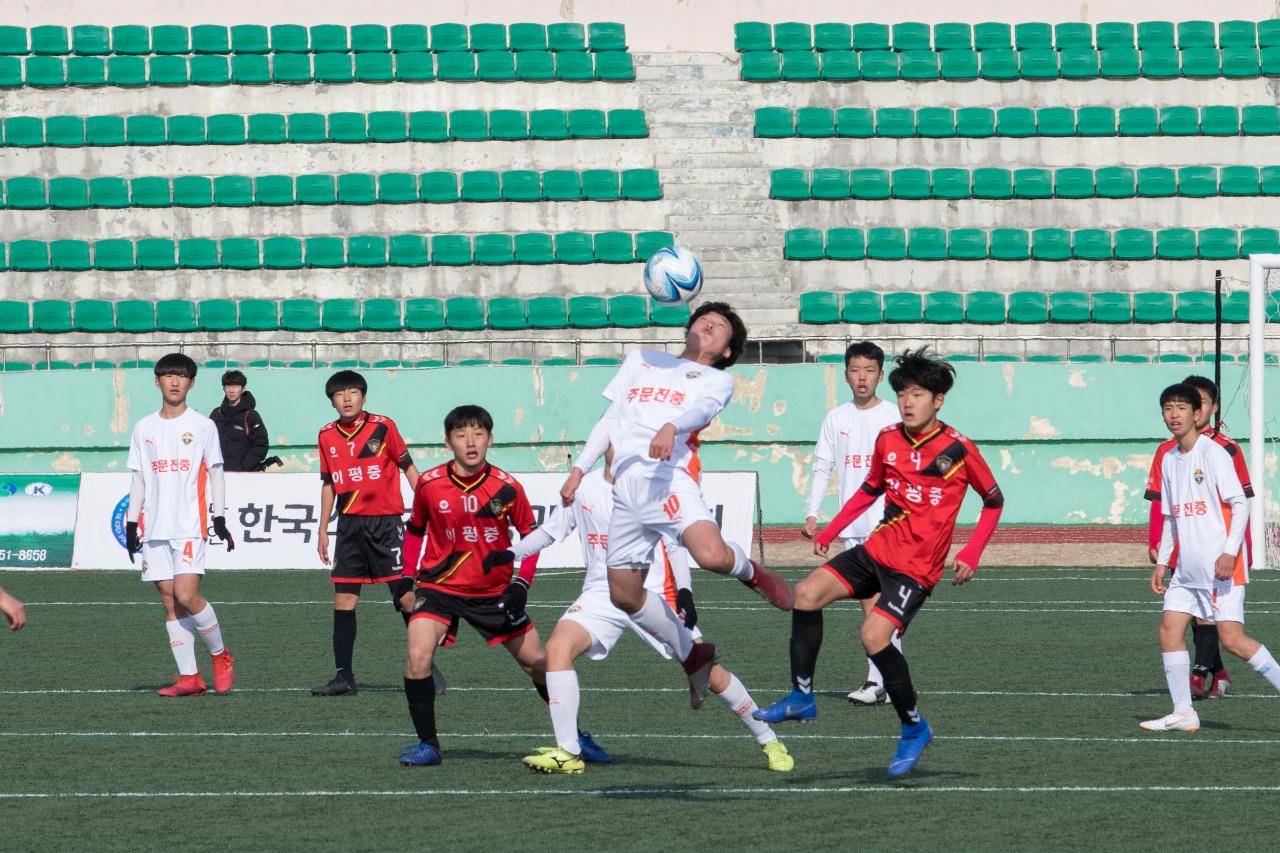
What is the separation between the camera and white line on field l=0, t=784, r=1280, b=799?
712 centimetres

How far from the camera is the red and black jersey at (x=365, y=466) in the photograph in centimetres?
Answer: 1101

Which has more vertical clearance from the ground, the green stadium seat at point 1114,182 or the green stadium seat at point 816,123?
the green stadium seat at point 816,123

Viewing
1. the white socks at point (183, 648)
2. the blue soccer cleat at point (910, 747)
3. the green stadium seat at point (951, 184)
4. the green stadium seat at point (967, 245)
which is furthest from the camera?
the green stadium seat at point (951, 184)

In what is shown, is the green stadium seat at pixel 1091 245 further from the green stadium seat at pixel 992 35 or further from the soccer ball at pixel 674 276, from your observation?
the soccer ball at pixel 674 276

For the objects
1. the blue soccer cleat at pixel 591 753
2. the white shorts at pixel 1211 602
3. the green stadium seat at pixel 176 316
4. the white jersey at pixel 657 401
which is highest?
the green stadium seat at pixel 176 316

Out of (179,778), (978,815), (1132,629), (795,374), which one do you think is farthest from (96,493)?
(978,815)

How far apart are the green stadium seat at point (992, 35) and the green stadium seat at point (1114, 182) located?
2852mm

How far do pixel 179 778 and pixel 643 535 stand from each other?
7.20ft

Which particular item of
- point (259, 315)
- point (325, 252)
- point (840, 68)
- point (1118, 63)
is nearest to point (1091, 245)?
Result: point (1118, 63)

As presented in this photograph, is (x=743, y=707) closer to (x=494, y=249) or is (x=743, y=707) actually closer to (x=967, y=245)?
(x=494, y=249)

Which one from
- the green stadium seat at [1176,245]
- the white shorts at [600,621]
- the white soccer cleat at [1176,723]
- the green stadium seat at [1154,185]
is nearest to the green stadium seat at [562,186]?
the green stadium seat at [1154,185]

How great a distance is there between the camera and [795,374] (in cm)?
2331

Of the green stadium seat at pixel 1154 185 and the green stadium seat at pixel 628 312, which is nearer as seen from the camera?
the green stadium seat at pixel 628 312

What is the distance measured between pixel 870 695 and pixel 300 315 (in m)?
18.0
